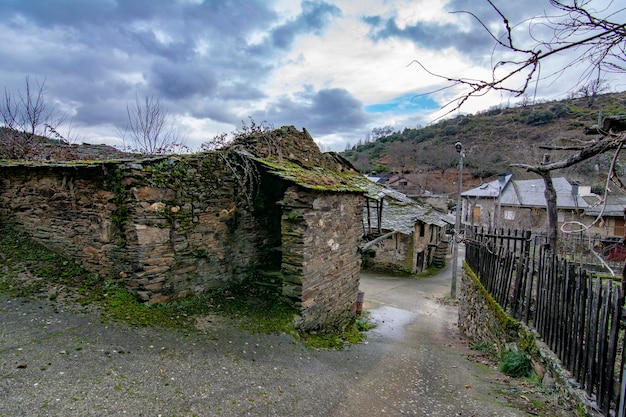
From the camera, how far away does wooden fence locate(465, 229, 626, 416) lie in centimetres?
311

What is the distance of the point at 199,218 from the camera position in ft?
19.4

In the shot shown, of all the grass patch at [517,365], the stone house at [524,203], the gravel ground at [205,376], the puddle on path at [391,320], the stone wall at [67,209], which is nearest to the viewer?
the gravel ground at [205,376]

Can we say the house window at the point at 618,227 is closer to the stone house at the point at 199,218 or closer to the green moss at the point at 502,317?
the green moss at the point at 502,317

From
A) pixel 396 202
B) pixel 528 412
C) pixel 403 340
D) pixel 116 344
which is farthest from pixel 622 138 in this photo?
pixel 396 202

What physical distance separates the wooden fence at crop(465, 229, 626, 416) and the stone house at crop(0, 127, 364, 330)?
3540 mm

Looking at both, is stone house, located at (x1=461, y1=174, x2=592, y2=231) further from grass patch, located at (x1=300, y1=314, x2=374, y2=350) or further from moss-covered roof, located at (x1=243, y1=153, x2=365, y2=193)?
moss-covered roof, located at (x1=243, y1=153, x2=365, y2=193)

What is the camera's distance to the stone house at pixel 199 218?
16.9ft

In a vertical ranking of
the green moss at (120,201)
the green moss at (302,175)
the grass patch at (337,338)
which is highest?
the green moss at (302,175)

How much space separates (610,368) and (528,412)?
1.08 m

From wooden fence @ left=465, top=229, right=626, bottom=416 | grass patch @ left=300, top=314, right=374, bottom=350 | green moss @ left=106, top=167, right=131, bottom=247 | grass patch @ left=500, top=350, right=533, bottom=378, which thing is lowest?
grass patch @ left=300, top=314, right=374, bottom=350

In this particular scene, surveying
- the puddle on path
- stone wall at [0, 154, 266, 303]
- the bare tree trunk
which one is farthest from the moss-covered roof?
the puddle on path

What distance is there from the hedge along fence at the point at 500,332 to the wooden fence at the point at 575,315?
0.11 metres

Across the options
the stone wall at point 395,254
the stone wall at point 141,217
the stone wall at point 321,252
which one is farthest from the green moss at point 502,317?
the stone wall at point 395,254

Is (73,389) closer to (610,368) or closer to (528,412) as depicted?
(528,412)
